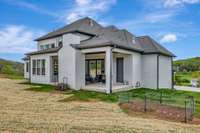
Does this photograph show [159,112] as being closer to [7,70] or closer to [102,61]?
[102,61]

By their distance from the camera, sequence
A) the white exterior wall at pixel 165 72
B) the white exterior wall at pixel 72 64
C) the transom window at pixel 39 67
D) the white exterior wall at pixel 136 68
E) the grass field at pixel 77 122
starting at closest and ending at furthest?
1. the grass field at pixel 77 122
2. the white exterior wall at pixel 72 64
3. the white exterior wall at pixel 136 68
4. the white exterior wall at pixel 165 72
5. the transom window at pixel 39 67

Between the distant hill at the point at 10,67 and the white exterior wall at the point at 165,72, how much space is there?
104 ft

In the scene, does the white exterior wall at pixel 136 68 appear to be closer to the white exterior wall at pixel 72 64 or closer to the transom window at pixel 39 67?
the white exterior wall at pixel 72 64

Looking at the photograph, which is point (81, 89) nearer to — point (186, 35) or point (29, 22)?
point (29, 22)

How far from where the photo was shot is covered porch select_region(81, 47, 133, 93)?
Answer: 15.2m

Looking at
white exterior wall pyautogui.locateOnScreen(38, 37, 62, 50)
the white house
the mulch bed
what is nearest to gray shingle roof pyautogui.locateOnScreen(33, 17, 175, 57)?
the white house

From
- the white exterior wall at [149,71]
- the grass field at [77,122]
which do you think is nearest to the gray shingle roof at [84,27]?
the white exterior wall at [149,71]

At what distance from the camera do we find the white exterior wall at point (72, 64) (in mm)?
16797

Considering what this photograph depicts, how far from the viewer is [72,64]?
16.9 m

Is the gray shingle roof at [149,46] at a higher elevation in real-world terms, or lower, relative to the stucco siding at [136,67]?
higher

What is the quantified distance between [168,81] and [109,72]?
29.3 feet

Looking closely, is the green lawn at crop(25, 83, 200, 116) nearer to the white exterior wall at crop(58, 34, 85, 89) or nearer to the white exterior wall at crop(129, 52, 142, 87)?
the white exterior wall at crop(58, 34, 85, 89)

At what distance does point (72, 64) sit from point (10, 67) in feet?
110

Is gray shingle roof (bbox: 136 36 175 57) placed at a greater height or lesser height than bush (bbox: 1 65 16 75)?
greater
